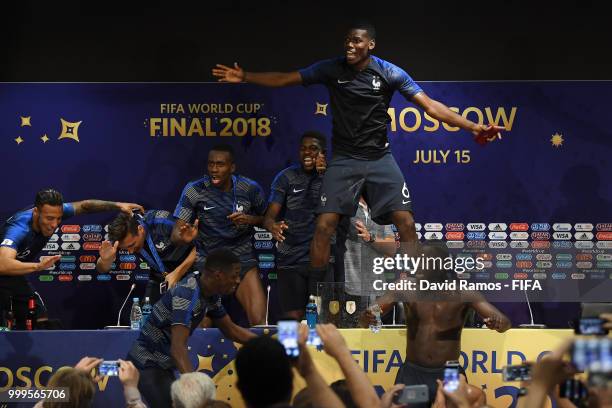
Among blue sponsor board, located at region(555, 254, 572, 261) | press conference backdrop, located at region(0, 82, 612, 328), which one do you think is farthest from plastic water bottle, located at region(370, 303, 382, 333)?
blue sponsor board, located at region(555, 254, 572, 261)

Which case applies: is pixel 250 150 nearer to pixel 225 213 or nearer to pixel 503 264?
pixel 225 213

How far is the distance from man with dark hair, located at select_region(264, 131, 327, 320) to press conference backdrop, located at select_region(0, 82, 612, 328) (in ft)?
2.18

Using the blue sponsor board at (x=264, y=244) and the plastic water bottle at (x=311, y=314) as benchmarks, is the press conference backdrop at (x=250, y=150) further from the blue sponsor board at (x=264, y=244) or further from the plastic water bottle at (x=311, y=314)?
the plastic water bottle at (x=311, y=314)

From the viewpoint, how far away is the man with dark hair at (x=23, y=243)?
319 inches

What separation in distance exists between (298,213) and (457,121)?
1911 millimetres

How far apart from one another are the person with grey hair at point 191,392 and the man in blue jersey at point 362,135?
101 inches

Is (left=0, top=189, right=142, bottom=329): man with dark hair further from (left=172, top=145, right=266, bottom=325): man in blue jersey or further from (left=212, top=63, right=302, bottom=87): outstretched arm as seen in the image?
(left=212, top=63, right=302, bottom=87): outstretched arm

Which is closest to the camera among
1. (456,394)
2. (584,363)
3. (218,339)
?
(584,363)

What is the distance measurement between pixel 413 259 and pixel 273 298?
9.78ft

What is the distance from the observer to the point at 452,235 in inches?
382

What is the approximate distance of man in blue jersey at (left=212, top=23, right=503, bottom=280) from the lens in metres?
7.61

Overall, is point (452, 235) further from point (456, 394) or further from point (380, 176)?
point (456, 394)

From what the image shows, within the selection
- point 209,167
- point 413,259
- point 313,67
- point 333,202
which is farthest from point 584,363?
point 209,167

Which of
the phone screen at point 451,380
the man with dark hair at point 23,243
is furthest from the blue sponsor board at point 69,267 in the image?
the phone screen at point 451,380
